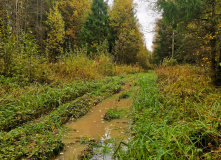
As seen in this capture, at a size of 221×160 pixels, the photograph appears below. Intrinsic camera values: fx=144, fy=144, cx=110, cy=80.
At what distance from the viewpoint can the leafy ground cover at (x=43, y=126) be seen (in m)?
2.06

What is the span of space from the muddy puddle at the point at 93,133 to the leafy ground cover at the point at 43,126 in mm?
171

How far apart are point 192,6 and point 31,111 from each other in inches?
213

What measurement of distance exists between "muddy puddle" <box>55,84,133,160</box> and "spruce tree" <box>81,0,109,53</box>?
56.6ft

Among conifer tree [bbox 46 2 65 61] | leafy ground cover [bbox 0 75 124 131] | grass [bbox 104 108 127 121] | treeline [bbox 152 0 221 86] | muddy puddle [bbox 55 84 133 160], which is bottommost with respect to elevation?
muddy puddle [bbox 55 84 133 160]

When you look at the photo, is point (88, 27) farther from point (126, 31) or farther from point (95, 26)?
point (126, 31)

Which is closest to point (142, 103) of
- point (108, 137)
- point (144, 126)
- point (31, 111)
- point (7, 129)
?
point (144, 126)

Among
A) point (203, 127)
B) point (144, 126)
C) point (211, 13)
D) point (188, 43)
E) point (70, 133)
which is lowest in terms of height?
point (70, 133)

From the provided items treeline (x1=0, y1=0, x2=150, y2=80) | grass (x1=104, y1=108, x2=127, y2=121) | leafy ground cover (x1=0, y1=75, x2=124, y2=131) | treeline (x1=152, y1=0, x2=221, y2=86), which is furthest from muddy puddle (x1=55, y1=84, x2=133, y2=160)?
treeline (x1=0, y1=0, x2=150, y2=80)

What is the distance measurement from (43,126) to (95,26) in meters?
19.2

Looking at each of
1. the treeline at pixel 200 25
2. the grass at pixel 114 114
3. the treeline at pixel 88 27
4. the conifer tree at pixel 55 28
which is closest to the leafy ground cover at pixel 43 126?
the grass at pixel 114 114

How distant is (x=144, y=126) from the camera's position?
8.94 feet

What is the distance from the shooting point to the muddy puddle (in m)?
2.29

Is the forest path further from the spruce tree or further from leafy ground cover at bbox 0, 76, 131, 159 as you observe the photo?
the spruce tree

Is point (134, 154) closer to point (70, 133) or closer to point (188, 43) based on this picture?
point (70, 133)
